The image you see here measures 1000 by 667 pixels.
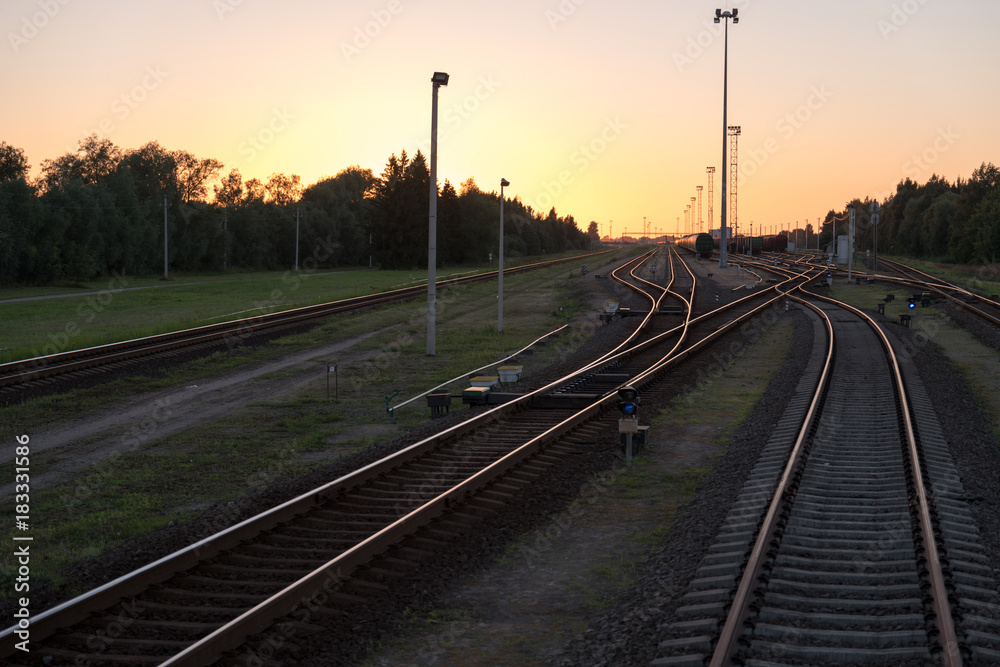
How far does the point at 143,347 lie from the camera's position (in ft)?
85.2

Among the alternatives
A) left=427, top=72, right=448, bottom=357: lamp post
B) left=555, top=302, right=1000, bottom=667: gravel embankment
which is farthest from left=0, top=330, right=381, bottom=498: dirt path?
left=555, top=302, right=1000, bottom=667: gravel embankment

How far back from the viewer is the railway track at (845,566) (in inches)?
257

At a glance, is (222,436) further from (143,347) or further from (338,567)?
(143,347)

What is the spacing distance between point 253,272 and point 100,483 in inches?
3401

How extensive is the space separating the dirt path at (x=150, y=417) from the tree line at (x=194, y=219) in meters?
47.1

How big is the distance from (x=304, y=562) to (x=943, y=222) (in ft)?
445

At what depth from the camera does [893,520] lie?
388 inches

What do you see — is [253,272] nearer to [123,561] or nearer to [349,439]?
[349,439]

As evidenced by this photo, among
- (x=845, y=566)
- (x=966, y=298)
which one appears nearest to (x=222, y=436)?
(x=845, y=566)

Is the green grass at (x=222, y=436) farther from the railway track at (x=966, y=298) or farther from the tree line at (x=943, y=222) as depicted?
the tree line at (x=943, y=222)

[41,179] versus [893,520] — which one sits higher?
[41,179]

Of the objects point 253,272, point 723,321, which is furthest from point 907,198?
point 723,321

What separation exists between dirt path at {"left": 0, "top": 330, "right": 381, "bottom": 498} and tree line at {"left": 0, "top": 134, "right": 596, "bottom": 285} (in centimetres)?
4713

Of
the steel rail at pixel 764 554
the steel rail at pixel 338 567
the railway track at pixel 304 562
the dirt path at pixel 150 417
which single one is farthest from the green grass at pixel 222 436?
the steel rail at pixel 764 554
